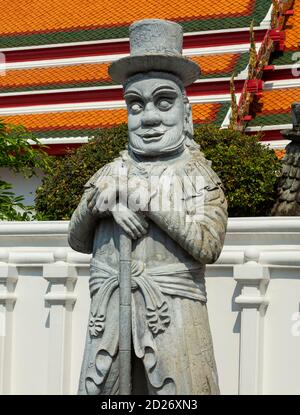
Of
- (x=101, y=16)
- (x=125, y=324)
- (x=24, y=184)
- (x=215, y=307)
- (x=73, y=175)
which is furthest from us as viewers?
(x=101, y=16)

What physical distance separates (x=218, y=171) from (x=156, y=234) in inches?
239

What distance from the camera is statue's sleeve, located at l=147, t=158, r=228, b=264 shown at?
6.68m

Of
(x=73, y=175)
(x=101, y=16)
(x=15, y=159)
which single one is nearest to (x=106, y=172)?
(x=73, y=175)

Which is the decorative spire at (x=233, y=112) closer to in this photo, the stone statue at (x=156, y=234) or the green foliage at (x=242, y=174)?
the green foliage at (x=242, y=174)

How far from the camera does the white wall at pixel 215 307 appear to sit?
9141 mm

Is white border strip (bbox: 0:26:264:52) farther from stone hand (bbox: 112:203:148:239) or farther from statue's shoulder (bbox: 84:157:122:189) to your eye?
stone hand (bbox: 112:203:148:239)

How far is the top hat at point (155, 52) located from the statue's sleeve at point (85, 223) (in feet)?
1.78

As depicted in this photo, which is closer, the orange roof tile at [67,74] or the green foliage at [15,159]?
the green foliage at [15,159]

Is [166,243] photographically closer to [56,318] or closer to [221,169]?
[56,318]

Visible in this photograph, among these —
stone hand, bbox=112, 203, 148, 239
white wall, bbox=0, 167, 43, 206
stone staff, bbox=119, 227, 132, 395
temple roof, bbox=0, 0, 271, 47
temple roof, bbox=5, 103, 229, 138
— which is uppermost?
temple roof, bbox=0, 0, 271, 47

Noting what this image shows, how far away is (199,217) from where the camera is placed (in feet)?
22.3

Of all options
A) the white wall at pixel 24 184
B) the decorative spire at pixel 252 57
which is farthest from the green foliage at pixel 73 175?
the white wall at pixel 24 184

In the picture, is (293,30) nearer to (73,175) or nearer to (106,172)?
(73,175)

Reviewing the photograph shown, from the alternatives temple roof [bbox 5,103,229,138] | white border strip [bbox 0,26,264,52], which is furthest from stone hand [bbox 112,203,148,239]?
white border strip [bbox 0,26,264,52]
